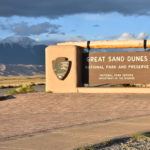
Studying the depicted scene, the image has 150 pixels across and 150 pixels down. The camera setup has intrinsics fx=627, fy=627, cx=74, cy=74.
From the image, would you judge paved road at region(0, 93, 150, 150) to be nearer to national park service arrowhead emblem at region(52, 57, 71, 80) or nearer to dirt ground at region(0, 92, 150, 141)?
dirt ground at region(0, 92, 150, 141)

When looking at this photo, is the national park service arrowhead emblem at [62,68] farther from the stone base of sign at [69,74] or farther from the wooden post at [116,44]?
the wooden post at [116,44]

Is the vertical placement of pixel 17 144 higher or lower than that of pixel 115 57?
lower

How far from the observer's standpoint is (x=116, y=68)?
31.6 m

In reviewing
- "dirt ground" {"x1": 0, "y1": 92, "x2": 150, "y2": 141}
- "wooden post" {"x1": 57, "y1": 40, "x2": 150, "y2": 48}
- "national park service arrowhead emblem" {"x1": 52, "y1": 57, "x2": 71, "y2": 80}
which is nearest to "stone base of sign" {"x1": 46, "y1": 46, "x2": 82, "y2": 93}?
"national park service arrowhead emblem" {"x1": 52, "y1": 57, "x2": 71, "y2": 80}

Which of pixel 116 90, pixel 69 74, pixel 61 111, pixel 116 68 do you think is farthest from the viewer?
pixel 69 74

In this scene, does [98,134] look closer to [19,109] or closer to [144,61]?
[19,109]

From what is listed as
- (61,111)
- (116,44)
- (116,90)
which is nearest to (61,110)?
(61,111)

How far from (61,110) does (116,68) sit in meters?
7.97

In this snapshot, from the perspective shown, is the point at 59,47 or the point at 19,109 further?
the point at 59,47

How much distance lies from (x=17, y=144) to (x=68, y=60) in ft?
58.4

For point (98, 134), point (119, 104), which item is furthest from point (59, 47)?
point (98, 134)

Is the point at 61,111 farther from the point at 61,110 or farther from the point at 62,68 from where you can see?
the point at 62,68

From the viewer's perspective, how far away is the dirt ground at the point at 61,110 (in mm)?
18386

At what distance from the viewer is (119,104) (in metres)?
25.7
